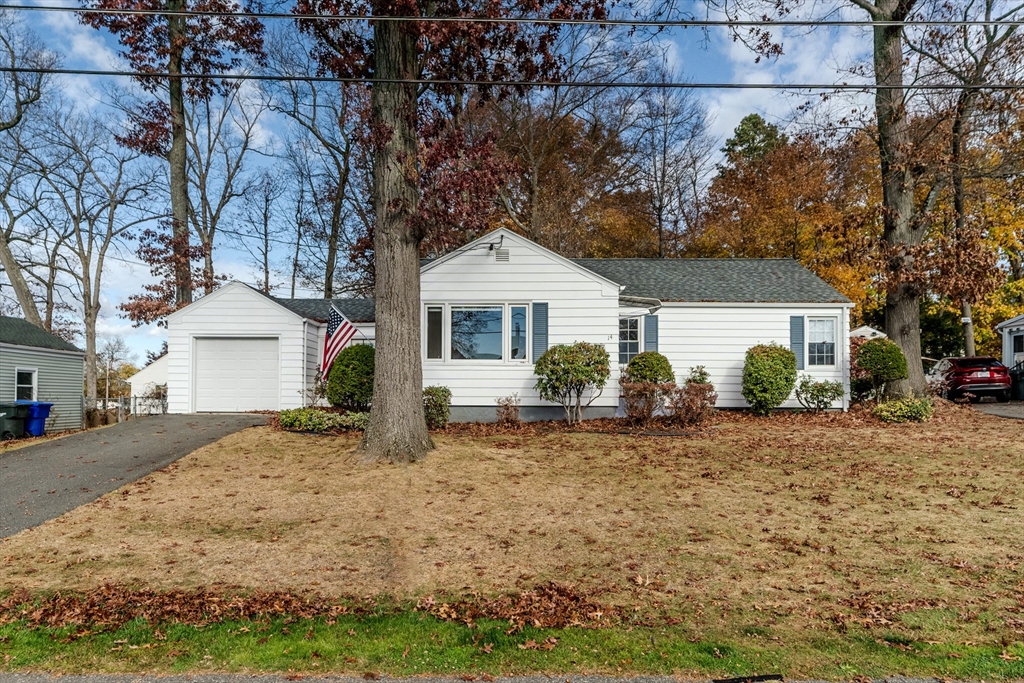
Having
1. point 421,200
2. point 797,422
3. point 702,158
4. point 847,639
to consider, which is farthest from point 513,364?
point 702,158

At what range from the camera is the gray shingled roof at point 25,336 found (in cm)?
2026

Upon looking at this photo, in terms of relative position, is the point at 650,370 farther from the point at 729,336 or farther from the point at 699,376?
the point at 729,336

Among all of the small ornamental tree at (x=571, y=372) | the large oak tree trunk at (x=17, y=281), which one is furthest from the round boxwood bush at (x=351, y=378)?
the large oak tree trunk at (x=17, y=281)

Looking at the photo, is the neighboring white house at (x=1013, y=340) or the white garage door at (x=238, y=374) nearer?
the white garage door at (x=238, y=374)

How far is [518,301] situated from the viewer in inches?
575

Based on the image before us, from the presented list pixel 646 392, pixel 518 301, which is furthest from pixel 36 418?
pixel 646 392

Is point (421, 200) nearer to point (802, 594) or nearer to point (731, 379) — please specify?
point (802, 594)

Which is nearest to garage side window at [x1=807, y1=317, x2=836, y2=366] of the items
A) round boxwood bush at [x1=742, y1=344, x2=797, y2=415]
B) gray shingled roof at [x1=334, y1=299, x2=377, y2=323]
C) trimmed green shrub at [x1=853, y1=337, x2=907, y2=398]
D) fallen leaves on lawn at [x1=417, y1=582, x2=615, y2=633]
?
trimmed green shrub at [x1=853, y1=337, x2=907, y2=398]

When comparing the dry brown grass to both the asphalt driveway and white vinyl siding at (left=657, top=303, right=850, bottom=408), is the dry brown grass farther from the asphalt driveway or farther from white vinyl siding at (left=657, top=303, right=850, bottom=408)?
white vinyl siding at (left=657, top=303, right=850, bottom=408)

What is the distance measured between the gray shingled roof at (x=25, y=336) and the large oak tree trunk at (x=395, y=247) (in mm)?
16875

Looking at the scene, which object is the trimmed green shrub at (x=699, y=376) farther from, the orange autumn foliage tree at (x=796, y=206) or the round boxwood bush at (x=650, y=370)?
the orange autumn foliage tree at (x=796, y=206)

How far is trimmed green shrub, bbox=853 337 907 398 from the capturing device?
597 inches

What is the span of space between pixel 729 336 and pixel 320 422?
1050cm

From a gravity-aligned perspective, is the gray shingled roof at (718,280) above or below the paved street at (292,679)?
above
